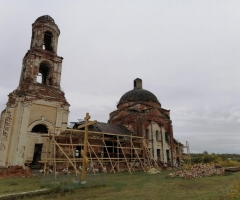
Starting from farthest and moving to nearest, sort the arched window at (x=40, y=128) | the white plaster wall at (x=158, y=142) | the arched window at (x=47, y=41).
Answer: the white plaster wall at (x=158, y=142) → the arched window at (x=47, y=41) → the arched window at (x=40, y=128)

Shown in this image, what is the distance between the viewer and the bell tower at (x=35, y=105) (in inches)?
637

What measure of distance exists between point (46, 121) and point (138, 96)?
1503 centimetres

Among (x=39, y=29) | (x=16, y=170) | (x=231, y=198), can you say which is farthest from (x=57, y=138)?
(x=231, y=198)

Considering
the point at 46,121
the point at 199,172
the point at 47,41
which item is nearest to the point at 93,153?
the point at 46,121

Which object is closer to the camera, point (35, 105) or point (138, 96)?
point (35, 105)

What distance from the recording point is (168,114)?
2914 cm

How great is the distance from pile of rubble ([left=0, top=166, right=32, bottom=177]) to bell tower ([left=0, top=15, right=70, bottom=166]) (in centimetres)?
43

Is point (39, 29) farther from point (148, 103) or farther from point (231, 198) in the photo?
point (231, 198)

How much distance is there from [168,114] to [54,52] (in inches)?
697

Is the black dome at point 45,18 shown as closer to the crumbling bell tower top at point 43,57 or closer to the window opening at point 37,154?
the crumbling bell tower top at point 43,57

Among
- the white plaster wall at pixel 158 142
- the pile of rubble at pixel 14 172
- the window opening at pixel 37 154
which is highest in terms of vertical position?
the white plaster wall at pixel 158 142

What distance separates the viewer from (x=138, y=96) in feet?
96.4

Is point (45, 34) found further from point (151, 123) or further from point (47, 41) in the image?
point (151, 123)

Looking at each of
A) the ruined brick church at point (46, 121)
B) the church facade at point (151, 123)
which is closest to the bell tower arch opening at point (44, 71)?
Answer: the ruined brick church at point (46, 121)
